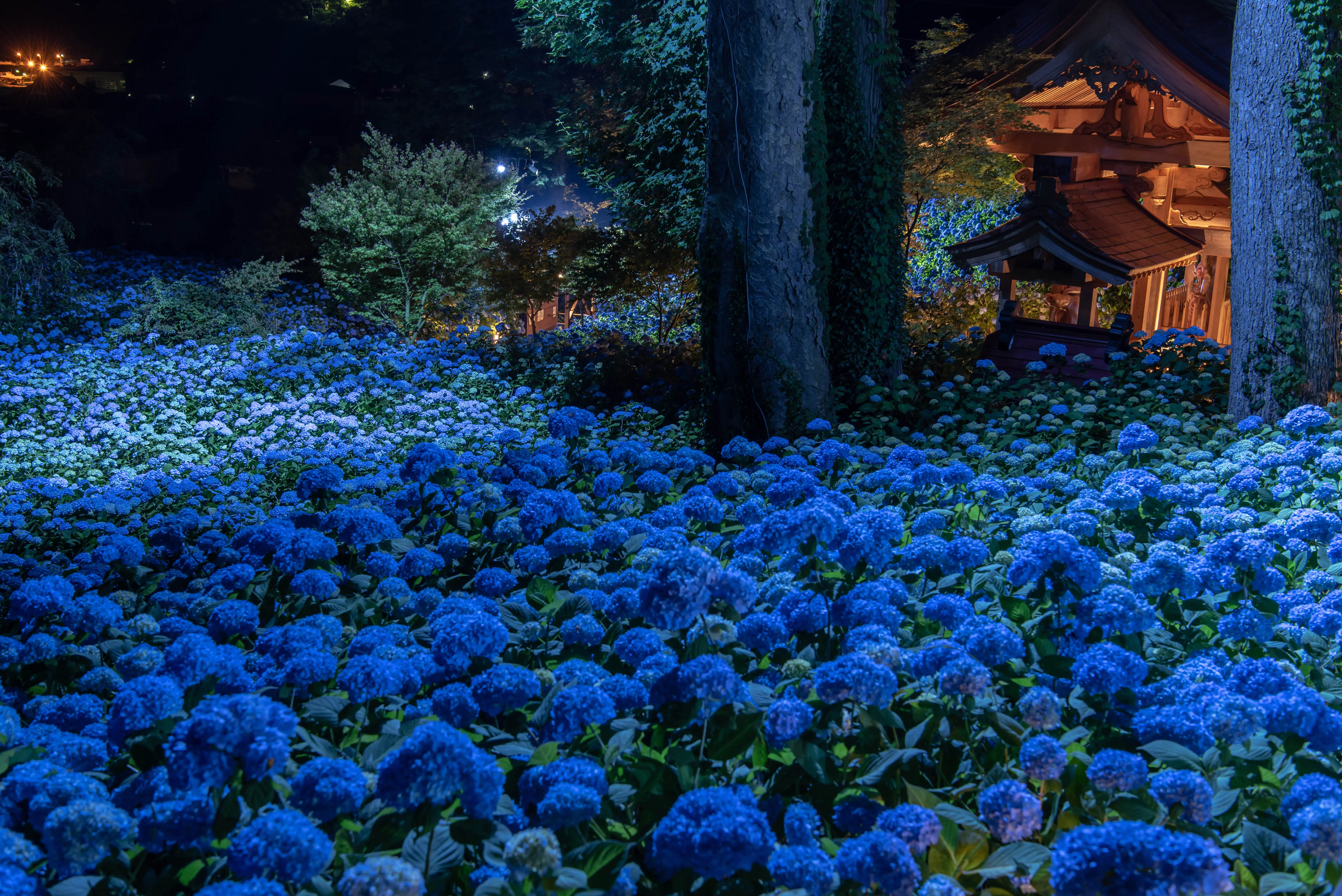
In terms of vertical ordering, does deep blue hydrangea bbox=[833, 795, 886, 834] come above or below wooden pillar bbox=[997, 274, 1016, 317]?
below

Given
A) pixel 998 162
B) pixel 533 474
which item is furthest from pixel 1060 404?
pixel 998 162

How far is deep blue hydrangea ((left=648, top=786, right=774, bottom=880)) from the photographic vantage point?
1382 mm

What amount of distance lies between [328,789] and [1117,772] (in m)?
1.37

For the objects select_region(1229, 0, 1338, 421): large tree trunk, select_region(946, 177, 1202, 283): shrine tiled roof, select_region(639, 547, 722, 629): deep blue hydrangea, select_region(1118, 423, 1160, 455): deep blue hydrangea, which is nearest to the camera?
select_region(639, 547, 722, 629): deep blue hydrangea

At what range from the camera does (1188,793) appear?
1.53 m

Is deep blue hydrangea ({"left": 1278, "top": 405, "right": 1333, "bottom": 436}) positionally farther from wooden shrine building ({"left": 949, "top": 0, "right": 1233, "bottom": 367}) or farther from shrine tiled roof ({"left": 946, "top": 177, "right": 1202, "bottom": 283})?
shrine tiled roof ({"left": 946, "top": 177, "right": 1202, "bottom": 283})

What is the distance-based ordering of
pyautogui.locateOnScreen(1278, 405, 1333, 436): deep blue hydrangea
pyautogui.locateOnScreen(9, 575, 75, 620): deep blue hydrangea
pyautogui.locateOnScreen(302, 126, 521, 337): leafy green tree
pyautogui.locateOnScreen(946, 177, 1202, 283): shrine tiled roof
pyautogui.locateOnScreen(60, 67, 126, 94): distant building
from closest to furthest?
1. pyautogui.locateOnScreen(9, 575, 75, 620): deep blue hydrangea
2. pyautogui.locateOnScreen(1278, 405, 1333, 436): deep blue hydrangea
3. pyautogui.locateOnScreen(946, 177, 1202, 283): shrine tiled roof
4. pyautogui.locateOnScreen(302, 126, 521, 337): leafy green tree
5. pyautogui.locateOnScreen(60, 67, 126, 94): distant building

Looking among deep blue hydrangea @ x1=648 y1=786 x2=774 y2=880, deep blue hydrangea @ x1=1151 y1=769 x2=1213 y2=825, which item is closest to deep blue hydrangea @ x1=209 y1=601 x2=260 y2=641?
deep blue hydrangea @ x1=648 y1=786 x2=774 y2=880

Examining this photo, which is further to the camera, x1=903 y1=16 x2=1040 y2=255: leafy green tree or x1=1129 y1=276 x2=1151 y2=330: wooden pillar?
x1=1129 y1=276 x2=1151 y2=330: wooden pillar

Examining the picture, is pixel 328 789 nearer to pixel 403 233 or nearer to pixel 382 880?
pixel 382 880

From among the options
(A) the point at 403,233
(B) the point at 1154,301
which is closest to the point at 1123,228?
(B) the point at 1154,301

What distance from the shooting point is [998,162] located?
12711mm

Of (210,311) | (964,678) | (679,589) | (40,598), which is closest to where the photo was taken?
(964,678)

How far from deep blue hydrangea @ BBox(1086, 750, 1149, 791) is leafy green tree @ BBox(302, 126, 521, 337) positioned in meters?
14.2
